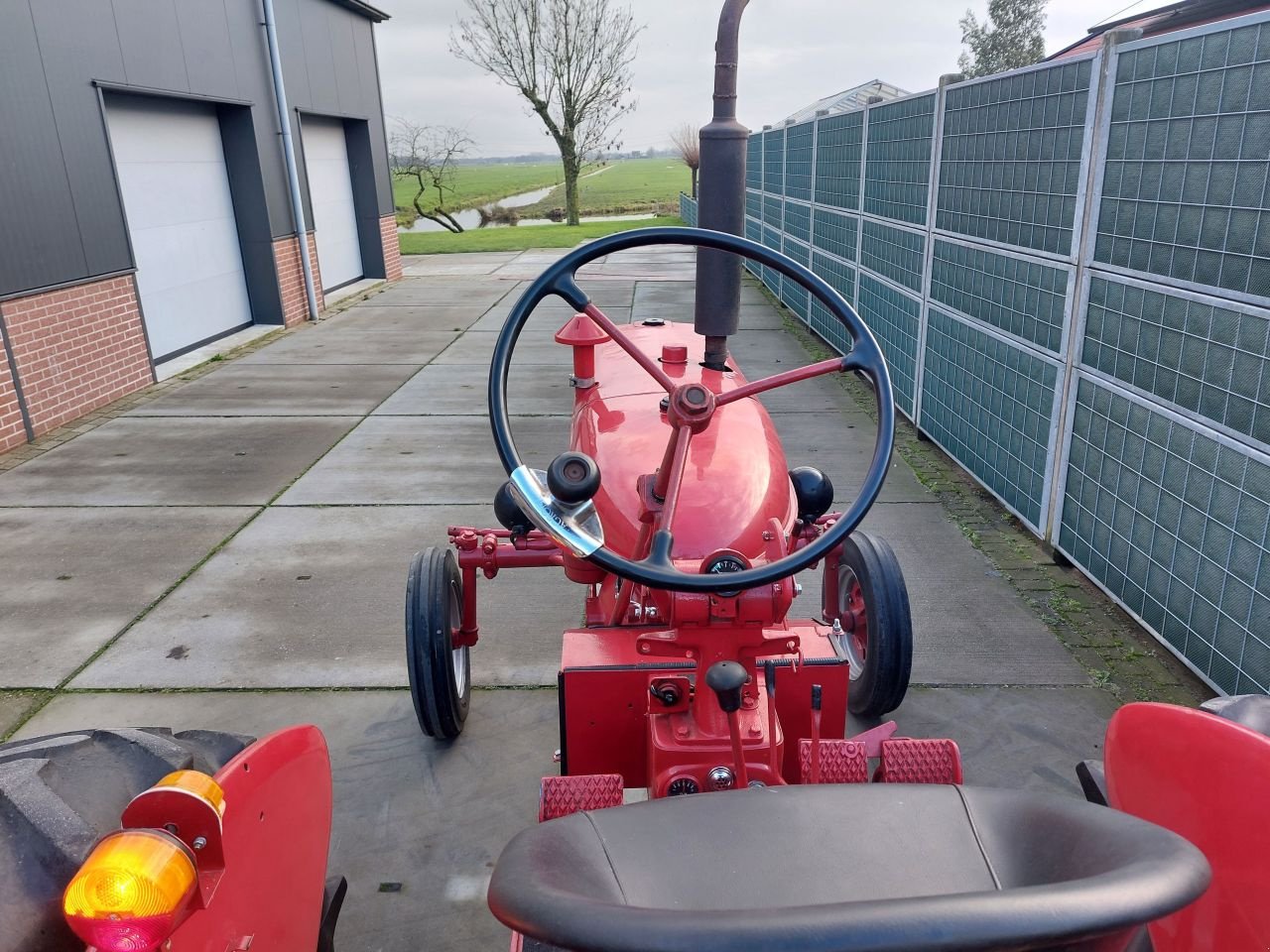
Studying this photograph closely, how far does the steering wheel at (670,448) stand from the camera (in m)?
1.42

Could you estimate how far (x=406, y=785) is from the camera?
2572 millimetres

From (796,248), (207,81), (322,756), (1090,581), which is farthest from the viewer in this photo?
(796,248)

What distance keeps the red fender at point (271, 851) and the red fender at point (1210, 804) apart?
3.96 feet

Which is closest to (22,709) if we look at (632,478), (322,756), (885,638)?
(322,756)

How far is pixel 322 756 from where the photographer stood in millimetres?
1560

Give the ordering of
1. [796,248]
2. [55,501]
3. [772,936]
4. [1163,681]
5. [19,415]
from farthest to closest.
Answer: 1. [796,248]
2. [19,415]
3. [55,501]
4. [1163,681]
5. [772,936]

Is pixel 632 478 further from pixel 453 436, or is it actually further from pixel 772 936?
pixel 453 436

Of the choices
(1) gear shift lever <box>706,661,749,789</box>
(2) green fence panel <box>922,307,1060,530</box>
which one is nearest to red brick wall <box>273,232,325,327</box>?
(2) green fence panel <box>922,307,1060,530</box>

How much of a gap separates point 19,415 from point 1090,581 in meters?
6.24

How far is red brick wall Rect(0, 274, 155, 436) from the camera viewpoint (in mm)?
5914

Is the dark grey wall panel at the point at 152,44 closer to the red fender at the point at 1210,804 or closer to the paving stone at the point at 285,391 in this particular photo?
the paving stone at the point at 285,391

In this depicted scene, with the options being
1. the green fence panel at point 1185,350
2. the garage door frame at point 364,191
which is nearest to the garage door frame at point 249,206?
the garage door frame at point 364,191

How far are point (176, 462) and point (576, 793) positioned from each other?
4.55m

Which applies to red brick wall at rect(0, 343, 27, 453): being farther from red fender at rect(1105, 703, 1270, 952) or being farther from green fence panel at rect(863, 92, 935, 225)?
red fender at rect(1105, 703, 1270, 952)
